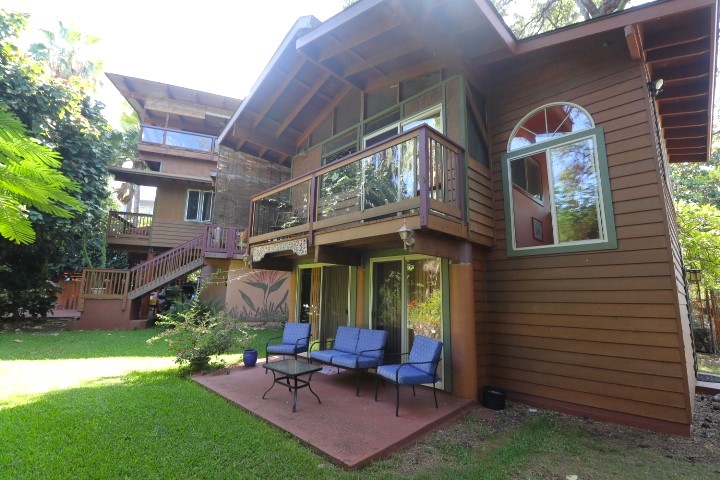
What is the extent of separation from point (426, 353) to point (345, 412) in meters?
1.35

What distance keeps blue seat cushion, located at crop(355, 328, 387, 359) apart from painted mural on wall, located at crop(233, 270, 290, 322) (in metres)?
7.69

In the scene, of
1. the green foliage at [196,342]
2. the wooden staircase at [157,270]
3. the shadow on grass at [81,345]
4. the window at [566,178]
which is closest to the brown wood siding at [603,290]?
the window at [566,178]

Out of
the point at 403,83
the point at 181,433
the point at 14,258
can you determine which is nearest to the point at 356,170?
the point at 403,83

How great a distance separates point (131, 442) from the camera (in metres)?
3.53

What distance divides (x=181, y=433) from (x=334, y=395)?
6.66ft

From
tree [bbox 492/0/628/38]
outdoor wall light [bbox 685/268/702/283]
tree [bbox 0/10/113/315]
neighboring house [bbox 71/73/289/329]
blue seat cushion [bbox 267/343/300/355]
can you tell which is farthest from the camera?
tree [bbox 492/0/628/38]

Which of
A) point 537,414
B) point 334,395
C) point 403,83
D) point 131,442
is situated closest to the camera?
point 131,442

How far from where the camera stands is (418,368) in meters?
4.81

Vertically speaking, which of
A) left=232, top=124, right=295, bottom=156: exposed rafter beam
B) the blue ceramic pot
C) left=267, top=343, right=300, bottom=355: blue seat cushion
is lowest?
the blue ceramic pot

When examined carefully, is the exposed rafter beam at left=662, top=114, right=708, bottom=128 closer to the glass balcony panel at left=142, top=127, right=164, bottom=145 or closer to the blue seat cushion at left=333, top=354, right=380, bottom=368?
the blue seat cushion at left=333, top=354, right=380, bottom=368

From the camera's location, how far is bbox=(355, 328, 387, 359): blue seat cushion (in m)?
5.54

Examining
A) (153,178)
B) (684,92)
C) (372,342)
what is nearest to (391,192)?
(372,342)

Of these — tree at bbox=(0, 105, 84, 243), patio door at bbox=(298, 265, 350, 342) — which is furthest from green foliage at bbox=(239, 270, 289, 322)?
tree at bbox=(0, 105, 84, 243)

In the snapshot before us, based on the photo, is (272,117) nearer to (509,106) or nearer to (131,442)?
(509,106)
